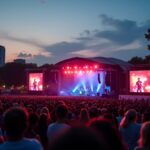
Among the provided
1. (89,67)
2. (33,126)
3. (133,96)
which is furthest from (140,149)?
(89,67)

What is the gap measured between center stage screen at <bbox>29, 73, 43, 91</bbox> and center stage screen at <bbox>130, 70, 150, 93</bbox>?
15167mm

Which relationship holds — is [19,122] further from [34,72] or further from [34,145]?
[34,72]

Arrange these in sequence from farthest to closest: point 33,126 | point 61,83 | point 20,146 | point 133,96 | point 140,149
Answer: point 61,83 < point 133,96 < point 33,126 < point 140,149 < point 20,146

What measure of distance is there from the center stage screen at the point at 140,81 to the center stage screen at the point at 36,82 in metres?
15.2

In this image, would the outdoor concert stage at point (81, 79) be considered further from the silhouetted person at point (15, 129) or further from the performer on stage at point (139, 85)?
the silhouetted person at point (15, 129)

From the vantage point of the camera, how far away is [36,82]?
48000 millimetres

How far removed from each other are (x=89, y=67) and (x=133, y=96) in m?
10.6

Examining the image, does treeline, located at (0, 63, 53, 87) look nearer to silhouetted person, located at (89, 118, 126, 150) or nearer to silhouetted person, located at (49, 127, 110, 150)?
silhouetted person, located at (89, 118, 126, 150)

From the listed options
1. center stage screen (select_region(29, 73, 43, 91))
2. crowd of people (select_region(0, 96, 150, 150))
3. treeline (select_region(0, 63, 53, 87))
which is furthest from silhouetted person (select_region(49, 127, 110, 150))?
treeline (select_region(0, 63, 53, 87))

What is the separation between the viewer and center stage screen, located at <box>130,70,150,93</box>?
35.2 meters

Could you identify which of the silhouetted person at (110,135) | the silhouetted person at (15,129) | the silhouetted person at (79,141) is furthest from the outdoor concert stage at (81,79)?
the silhouetted person at (79,141)

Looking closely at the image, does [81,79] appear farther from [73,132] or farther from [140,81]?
[73,132]

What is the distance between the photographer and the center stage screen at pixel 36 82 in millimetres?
47625

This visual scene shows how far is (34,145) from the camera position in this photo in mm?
3000
